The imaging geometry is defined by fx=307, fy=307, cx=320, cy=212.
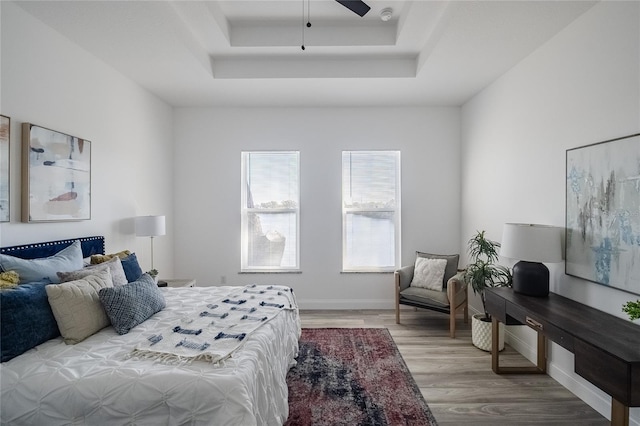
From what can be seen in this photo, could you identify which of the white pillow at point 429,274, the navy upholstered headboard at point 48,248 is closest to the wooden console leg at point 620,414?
the white pillow at point 429,274

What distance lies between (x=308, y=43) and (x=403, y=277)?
2.99 m

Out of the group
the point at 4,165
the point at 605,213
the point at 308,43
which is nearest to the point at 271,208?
the point at 308,43

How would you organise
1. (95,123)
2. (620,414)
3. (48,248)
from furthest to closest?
1. (95,123)
2. (48,248)
3. (620,414)

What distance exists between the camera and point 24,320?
1.68 m

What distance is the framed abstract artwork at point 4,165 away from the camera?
82.4 inches

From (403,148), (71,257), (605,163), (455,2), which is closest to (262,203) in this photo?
(403,148)

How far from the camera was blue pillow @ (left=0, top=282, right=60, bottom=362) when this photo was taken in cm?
161

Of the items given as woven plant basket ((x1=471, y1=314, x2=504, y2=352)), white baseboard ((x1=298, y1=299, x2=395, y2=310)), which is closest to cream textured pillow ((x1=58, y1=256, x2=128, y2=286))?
white baseboard ((x1=298, y1=299, x2=395, y2=310))

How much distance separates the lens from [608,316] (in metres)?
2.10

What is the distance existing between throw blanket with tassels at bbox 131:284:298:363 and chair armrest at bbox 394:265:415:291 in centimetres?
159

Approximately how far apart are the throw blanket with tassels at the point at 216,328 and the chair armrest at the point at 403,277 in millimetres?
1593

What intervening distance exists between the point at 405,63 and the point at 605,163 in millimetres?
2156

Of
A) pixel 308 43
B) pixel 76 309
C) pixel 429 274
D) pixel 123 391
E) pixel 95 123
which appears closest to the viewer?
pixel 123 391

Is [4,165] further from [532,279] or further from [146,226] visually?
[532,279]
